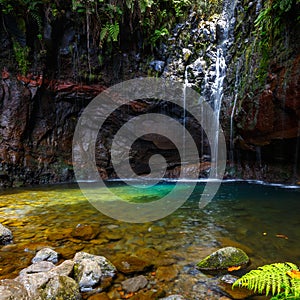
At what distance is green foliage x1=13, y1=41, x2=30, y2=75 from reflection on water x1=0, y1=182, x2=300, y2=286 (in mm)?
5887

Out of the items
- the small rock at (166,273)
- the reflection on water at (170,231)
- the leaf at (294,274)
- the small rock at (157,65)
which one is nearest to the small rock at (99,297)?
the small rock at (166,273)

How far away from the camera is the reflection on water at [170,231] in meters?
3.01

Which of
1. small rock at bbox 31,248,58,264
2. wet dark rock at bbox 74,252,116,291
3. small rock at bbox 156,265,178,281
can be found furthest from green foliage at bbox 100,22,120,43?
small rock at bbox 156,265,178,281

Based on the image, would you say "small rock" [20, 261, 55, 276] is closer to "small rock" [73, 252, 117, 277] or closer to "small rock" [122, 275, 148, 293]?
"small rock" [73, 252, 117, 277]

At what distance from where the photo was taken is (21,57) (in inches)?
369

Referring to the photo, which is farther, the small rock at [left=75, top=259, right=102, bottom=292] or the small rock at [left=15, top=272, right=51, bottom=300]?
the small rock at [left=75, top=259, right=102, bottom=292]

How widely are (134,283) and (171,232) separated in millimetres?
1465

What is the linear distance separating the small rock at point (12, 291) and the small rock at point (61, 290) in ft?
0.55

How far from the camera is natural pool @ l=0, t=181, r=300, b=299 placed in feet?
9.60

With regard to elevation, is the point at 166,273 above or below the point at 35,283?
below

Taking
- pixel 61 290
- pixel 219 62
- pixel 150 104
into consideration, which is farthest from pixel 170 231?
pixel 219 62

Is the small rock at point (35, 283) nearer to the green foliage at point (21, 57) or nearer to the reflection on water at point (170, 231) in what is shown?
the reflection on water at point (170, 231)

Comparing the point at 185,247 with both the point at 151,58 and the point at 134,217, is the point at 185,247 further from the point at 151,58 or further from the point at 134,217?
the point at 151,58

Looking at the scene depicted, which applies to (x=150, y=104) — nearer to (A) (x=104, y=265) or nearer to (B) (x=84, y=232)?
(B) (x=84, y=232)
